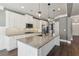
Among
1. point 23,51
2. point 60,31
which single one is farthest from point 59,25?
point 23,51

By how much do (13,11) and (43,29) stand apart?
1.90 meters

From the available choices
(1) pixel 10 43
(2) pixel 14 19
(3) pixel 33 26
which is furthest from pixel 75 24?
(1) pixel 10 43

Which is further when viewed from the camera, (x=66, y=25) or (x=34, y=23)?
(x=66, y=25)

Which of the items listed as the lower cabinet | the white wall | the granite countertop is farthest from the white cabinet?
the white wall

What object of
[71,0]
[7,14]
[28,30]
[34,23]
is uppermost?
[71,0]

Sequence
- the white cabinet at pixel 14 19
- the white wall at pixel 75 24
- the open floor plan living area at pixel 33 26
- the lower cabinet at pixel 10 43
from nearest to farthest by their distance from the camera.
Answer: the open floor plan living area at pixel 33 26
the lower cabinet at pixel 10 43
the white cabinet at pixel 14 19
the white wall at pixel 75 24

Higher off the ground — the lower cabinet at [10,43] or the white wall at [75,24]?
the white wall at [75,24]

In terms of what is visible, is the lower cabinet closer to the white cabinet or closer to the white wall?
the white cabinet

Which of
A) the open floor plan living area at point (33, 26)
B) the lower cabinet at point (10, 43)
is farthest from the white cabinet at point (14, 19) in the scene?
the lower cabinet at point (10, 43)

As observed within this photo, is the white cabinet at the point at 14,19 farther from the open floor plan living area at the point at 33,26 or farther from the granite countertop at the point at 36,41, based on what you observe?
the granite countertop at the point at 36,41

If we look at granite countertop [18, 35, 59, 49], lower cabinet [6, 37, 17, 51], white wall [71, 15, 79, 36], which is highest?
white wall [71, 15, 79, 36]

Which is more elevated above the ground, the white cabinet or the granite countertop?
the white cabinet

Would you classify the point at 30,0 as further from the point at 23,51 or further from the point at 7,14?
the point at 23,51

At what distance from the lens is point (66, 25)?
640 centimetres
